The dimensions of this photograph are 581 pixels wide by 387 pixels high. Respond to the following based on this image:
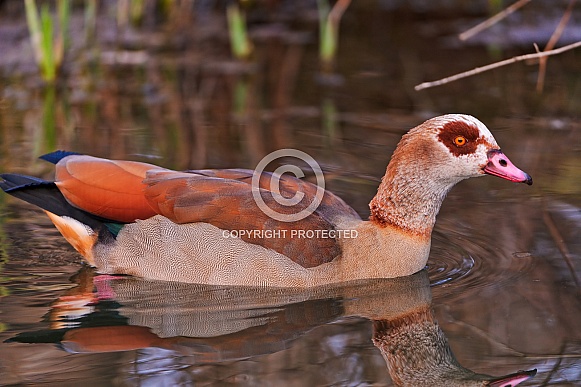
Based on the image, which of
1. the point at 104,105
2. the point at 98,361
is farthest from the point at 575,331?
the point at 104,105

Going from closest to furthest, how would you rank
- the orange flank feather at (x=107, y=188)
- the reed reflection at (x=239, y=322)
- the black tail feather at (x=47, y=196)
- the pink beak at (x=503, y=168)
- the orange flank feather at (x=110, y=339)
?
the reed reflection at (x=239, y=322) < the orange flank feather at (x=110, y=339) < the pink beak at (x=503, y=168) < the orange flank feather at (x=107, y=188) < the black tail feather at (x=47, y=196)

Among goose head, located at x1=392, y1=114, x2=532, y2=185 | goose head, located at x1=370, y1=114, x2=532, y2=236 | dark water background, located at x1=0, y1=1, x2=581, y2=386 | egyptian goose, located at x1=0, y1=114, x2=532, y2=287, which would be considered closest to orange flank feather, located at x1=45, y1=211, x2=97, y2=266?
egyptian goose, located at x1=0, y1=114, x2=532, y2=287

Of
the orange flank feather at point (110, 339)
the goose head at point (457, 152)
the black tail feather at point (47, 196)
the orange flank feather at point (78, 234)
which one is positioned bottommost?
the orange flank feather at point (110, 339)

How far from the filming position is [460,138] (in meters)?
6.23

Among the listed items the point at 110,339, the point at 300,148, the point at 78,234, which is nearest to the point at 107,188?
the point at 78,234

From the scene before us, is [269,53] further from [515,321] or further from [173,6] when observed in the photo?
[515,321]

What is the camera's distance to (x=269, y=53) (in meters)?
12.9

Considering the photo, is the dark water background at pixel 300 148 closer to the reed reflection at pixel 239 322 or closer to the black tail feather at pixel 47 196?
Answer: the reed reflection at pixel 239 322

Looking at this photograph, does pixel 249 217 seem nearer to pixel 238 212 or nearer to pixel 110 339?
pixel 238 212

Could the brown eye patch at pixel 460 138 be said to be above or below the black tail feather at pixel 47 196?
above

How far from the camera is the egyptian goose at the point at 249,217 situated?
6.21 m

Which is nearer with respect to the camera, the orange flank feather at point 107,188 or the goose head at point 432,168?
the goose head at point 432,168

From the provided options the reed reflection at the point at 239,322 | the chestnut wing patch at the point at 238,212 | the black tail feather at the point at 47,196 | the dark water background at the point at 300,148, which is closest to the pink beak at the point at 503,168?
the dark water background at the point at 300,148

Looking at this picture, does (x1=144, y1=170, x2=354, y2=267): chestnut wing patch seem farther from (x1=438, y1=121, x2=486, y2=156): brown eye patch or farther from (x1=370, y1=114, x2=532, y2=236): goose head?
(x1=438, y1=121, x2=486, y2=156): brown eye patch
